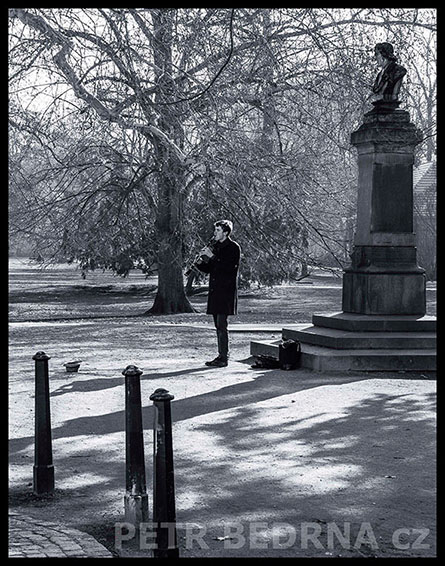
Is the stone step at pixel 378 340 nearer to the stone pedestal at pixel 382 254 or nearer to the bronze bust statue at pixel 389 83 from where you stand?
the stone pedestal at pixel 382 254

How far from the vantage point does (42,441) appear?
6.84 metres

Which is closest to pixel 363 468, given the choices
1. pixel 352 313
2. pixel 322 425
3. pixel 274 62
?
pixel 322 425

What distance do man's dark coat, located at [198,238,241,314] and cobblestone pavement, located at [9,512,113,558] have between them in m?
7.32

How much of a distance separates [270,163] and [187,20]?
32.7 feet

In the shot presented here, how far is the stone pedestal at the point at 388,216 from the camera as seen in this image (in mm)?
14680

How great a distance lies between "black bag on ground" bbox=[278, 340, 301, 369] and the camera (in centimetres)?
1348

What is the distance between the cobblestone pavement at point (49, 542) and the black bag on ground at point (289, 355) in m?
7.74

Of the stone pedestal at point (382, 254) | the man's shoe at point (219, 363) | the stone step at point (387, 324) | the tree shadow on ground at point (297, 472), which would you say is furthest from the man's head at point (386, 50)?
the tree shadow on ground at point (297, 472)

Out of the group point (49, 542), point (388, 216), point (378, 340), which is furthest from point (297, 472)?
point (388, 216)

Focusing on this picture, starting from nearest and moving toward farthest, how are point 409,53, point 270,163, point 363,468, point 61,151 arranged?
1. point 363,468
2. point 409,53
3. point 270,163
4. point 61,151

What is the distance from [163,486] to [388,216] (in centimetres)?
1017

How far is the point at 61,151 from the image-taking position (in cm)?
2358

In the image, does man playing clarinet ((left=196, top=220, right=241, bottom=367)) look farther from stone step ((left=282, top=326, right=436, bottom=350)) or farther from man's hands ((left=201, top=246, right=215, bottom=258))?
stone step ((left=282, top=326, right=436, bottom=350))

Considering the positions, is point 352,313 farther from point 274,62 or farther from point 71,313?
point 71,313
